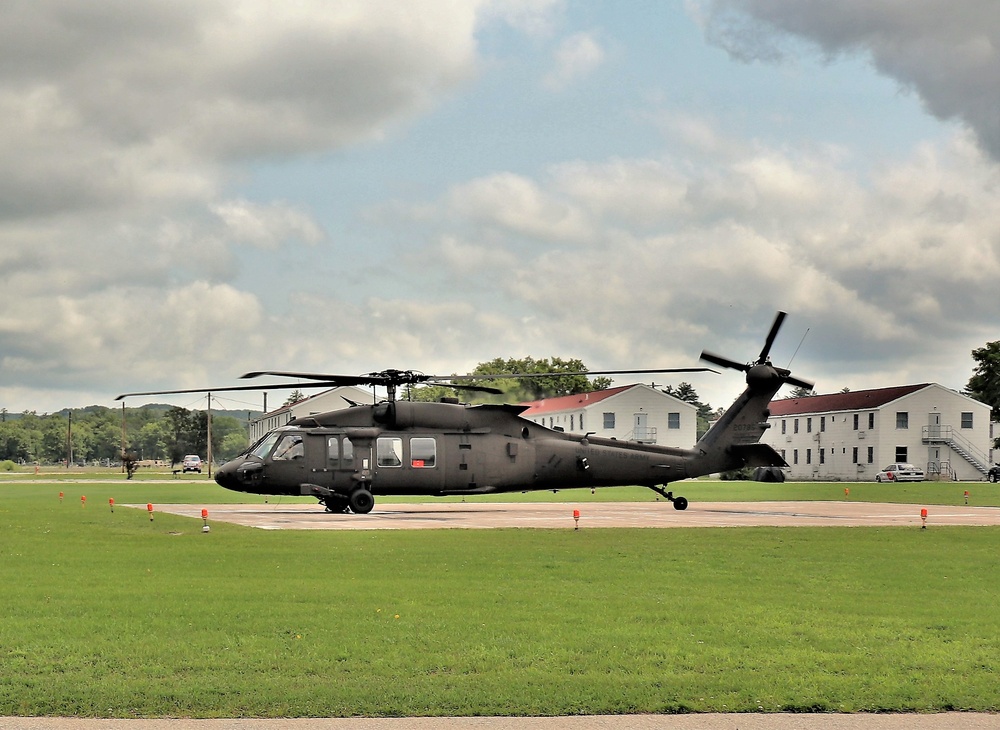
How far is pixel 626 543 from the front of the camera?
83.1 ft

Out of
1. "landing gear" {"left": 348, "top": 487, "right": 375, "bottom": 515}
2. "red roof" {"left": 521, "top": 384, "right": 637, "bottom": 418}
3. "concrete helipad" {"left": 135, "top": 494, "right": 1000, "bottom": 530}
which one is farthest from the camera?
"red roof" {"left": 521, "top": 384, "right": 637, "bottom": 418}

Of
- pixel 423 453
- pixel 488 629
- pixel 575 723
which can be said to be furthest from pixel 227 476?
pixel 575 723

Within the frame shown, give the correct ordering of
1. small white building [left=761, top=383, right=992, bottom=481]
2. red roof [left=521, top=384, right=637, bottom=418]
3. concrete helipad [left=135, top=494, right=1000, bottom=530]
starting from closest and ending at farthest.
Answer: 1. concrete helipad [left=135, top=494, right=1000, bottom=530]
2. small white building [left=761, top=383, right=992, bottom=481]
3. red roof [left=521, top=384, right=637, bottom=418]

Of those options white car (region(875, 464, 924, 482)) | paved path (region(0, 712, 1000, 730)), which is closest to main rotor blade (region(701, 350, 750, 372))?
paved path (region(0, 712, 1000, 730))

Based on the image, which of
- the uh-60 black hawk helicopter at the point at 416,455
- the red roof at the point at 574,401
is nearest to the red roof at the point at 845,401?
the red roof at the point at 574,401

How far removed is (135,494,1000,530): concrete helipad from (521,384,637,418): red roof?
59.8m

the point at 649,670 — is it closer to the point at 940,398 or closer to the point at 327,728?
Answer: the point at 327,728

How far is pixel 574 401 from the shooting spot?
120 m

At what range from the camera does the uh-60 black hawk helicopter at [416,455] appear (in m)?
33.8

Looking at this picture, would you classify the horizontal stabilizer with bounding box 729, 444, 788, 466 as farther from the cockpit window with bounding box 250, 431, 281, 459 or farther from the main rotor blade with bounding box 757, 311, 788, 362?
the cockpit window with bounding box 250, 431, 281, 459

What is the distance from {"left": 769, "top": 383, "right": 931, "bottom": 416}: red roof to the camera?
10394 cm

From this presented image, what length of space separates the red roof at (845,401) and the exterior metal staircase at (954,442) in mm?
4252

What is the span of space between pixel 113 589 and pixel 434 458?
62.2 ft

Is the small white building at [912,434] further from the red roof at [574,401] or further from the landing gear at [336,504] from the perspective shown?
the landing gear at [336,504]
